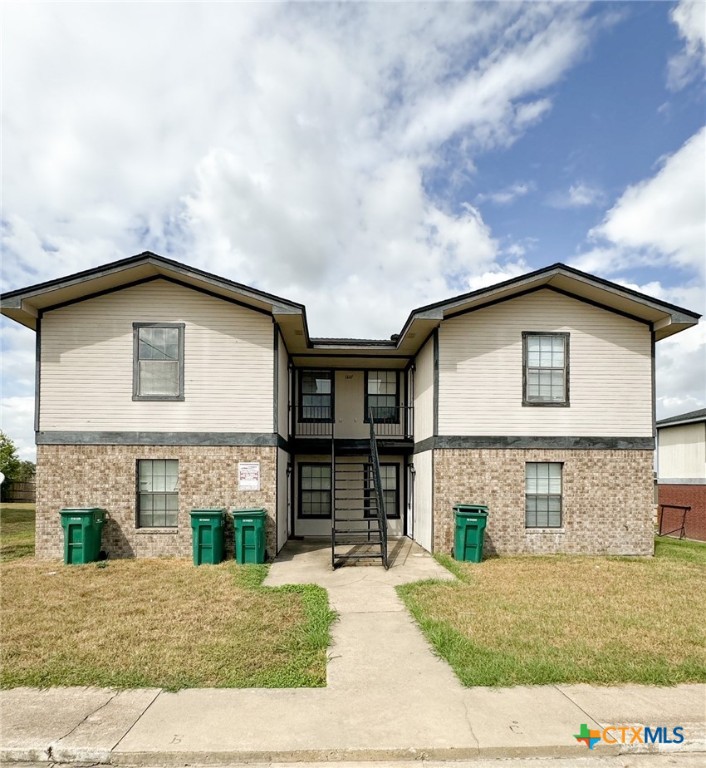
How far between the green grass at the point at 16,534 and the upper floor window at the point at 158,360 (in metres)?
4.94

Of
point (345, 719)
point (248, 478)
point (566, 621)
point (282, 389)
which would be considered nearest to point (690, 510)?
point (566, 621)

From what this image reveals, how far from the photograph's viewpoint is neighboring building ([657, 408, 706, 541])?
17.3 metres

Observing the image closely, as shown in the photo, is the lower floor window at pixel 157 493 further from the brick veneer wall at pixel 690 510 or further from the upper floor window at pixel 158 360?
the brick veneer wall at pixel 690 510

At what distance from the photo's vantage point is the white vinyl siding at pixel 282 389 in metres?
12.6

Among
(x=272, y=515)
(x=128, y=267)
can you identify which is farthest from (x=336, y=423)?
(x=128, y=267)

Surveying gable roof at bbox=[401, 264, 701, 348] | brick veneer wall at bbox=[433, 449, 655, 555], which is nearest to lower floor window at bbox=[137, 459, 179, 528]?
brick veneer wall at bbox=[433, 449, 655, 555]

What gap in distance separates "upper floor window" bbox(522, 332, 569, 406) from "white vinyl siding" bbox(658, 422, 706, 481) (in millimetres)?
8330

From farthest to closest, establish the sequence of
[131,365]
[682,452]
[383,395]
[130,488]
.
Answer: [682,452]
[383,395]
[131,365]
[130,488]

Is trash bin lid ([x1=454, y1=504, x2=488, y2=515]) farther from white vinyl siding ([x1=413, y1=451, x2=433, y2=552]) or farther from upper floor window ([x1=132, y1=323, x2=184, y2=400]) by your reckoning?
upper floor window ([x1=132, y1=323, x2=184, y2=400])

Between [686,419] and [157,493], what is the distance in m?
17.5

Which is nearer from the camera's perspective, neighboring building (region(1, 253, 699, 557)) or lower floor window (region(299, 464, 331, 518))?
neighboring building (region(1, 253, 699, 557))

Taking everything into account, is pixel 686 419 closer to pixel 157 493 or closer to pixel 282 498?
pixel 282 498

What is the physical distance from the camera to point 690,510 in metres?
17.5

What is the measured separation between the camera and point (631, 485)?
1252 centimetres
